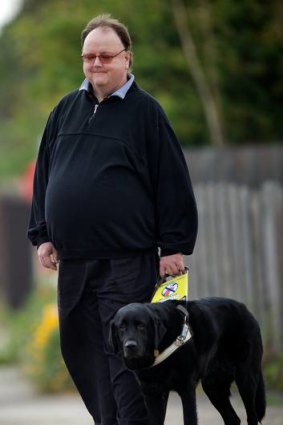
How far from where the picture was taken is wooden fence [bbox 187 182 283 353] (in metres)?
10.2

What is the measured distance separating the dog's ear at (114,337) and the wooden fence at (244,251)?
15.1 ft

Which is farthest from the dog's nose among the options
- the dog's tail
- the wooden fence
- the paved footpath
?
the wooden fence

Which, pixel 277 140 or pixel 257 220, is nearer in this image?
pixel 257 220

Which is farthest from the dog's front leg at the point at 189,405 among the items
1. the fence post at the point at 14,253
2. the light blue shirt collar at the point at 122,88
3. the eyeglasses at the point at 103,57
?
the fence post at the point at 14,253

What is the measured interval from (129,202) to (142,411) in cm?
98

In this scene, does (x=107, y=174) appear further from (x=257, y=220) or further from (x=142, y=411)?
(x=257, y=220)

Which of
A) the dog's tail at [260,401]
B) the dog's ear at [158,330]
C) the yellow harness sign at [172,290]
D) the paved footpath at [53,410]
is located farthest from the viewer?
the paved footpath at [53,410]

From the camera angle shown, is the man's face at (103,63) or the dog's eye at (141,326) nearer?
the dog's eye at (141,326)

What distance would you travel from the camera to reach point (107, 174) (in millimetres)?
5902

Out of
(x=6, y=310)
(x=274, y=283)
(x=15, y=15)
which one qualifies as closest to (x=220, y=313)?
(x=274, y=283)

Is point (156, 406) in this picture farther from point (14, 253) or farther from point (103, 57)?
point (14, 253)

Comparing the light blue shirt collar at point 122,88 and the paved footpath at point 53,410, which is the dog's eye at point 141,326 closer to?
the light blue shirt collar at point 122,88

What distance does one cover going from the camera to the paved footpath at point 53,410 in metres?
8.32

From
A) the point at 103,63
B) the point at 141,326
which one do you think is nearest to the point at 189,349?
the point at 141,326
